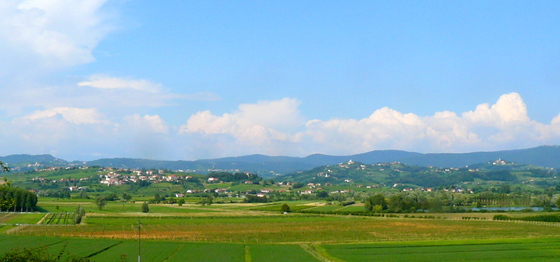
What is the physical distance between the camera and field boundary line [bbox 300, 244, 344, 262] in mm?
39844

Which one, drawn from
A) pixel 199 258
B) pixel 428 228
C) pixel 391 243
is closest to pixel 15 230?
pixel 199 258

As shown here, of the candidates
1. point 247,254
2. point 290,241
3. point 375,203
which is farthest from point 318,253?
point 375,203

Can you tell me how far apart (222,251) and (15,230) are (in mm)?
32800

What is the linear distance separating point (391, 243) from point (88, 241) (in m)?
30.1

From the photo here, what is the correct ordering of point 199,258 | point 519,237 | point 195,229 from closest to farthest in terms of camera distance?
point 199,258, point 519,237, point 195,229

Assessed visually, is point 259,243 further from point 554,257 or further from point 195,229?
point 554,257

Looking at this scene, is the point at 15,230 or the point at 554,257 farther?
the point at 15,230

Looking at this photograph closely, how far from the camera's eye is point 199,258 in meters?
39.6

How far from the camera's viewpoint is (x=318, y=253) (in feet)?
144

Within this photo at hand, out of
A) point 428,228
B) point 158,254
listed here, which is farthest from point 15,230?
point 428,228

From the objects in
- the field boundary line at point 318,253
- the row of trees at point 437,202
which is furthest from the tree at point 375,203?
the field boundary line at point 318,253

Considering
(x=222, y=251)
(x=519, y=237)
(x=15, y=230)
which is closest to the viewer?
(x=222, y=251)

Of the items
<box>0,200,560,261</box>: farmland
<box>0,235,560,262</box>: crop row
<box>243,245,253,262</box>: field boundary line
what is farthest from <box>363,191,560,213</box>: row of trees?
<box>243,245,253,262</box>: field boundary line

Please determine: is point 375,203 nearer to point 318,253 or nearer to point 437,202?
Answer: point 437,202
